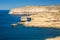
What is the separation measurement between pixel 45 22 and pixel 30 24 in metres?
3.45

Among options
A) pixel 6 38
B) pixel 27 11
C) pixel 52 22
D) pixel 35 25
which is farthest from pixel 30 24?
pixel 27 11

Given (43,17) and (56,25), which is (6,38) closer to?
(56,25)

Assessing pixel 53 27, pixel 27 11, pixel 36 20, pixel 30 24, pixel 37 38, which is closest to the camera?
pixel 37 38

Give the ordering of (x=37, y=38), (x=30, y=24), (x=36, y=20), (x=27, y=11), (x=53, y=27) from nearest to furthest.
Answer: (x=37, y=38) → (x=53, y=27) → (x=30, y=24) → (x=36, y=20) → (x=27, y=11)

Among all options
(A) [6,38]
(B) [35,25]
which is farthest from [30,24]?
(A) [6,38]

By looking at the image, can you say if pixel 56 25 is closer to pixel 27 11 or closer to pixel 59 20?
pixel 59 20

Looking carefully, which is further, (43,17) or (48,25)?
(43,17)

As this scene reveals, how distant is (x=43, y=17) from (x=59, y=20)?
5195mm

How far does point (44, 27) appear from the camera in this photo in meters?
47.3

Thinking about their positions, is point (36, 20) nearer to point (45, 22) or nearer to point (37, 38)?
point (45, 22)

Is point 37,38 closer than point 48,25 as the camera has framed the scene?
Yes

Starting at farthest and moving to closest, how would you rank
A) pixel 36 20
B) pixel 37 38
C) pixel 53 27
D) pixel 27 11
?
pixel 27 11 → pixel 36 20 → pixel 53 27 → pixel 37 38

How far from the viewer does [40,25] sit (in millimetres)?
49000

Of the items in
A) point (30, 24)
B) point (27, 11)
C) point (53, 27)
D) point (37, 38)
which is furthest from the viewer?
point (27, 11)
